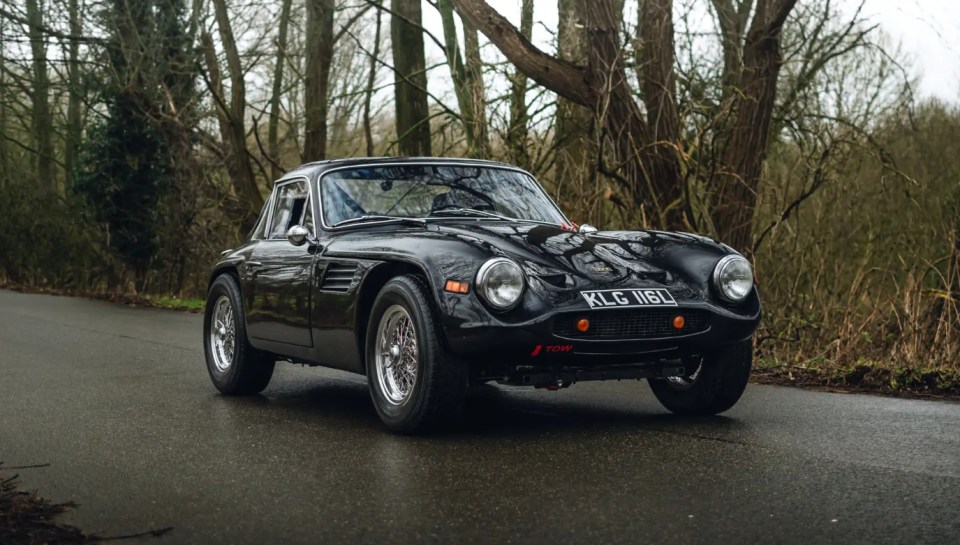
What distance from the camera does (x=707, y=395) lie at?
703 centimetres

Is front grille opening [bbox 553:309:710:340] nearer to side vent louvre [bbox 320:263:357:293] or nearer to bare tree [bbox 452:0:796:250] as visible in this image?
side vent louvre [bbox 320:263:357:293]

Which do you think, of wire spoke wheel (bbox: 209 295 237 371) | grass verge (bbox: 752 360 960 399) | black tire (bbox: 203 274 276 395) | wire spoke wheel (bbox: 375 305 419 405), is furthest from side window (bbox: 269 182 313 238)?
grass verge (bbox: 752 360 960 399)

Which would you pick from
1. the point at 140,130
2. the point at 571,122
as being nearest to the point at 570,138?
the point at 571,122

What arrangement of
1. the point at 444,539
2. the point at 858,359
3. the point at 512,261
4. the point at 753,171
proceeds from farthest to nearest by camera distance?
the point at 753,171
the point at 858,359
the point at 512,261
the point at 444,539

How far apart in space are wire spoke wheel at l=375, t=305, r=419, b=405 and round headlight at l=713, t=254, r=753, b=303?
1656mm

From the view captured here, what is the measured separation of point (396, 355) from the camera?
21.7 ft

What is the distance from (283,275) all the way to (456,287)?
2.06 m

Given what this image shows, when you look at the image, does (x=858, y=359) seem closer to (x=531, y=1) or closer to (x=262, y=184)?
(x=531, y=1)

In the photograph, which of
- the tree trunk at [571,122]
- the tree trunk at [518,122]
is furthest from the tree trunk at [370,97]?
the tree trunk at [518,122]

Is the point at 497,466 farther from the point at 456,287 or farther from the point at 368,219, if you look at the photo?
the point at 368,219

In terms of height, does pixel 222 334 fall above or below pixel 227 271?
below

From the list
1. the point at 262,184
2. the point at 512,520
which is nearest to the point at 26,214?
the point at 262,184

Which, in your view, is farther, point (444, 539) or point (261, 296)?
point (261, 296)

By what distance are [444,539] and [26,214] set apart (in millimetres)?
24384
